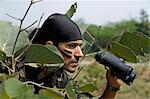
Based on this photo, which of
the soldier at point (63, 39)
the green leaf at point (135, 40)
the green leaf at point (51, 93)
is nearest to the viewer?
the green leaf at point (51, 93)

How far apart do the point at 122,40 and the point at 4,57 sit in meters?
0.33

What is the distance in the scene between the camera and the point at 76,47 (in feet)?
3.95

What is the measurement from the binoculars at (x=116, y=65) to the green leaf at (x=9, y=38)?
32 cm

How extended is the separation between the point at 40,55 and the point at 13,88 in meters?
0.12

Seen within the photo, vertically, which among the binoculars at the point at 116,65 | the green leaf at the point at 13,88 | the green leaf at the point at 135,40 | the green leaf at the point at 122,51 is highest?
the green leaf at the point at 13,88

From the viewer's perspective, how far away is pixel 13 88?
2.50 ft

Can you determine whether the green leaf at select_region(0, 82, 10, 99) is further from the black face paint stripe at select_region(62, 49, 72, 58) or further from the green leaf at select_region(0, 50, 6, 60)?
the black face paint stripe at select_region(62, 49, 72, 58)

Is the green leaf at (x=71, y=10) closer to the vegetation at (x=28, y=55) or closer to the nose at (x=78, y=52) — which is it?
the vegetation at (x=28, y=55)

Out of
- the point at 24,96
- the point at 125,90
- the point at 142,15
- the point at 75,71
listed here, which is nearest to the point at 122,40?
the point at 75,71

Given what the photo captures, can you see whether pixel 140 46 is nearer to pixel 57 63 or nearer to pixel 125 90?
pixel 57 63

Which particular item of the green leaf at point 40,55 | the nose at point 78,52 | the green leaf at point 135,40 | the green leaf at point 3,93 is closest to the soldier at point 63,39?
the nose at point 78,52

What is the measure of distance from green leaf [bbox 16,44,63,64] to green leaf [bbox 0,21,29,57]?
0.04 meters

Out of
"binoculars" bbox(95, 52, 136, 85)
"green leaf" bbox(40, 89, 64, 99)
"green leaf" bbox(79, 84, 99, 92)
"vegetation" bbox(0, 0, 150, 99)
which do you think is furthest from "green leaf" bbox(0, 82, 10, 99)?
"binoculars" bbox(95, 52, 136, 85)

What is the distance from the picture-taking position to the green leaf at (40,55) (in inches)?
32.9
